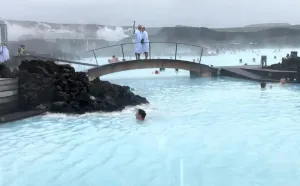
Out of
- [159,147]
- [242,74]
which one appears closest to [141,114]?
[159,147]

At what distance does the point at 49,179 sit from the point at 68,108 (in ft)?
17.0

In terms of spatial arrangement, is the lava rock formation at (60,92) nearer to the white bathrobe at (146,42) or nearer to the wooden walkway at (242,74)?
the white bathrobe at (146,42)

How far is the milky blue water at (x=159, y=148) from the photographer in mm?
5832

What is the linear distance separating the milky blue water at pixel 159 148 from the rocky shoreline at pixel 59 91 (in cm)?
51

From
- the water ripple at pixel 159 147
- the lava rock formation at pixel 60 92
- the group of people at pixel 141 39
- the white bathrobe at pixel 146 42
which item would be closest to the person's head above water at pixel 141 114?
the water ripple at pixel 159 147

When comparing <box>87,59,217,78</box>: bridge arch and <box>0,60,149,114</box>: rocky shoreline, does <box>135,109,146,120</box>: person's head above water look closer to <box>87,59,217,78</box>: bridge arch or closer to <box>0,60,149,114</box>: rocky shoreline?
<box>0,60,149,114</box>: rocky shoreline

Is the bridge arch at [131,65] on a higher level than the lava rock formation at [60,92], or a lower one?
higher

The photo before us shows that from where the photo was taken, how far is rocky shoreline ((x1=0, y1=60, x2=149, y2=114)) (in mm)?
10852

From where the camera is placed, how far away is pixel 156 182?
5.64 m

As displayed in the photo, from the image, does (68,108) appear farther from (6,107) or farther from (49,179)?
(49,179)

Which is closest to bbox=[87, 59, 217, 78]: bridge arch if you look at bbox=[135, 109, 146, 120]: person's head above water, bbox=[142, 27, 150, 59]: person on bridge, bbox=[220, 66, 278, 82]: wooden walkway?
bbox=[142, 27, 150, 59]: person on bridge

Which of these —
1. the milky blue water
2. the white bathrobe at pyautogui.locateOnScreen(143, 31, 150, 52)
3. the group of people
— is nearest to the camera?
the milky blue water

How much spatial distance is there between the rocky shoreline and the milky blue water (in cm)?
51

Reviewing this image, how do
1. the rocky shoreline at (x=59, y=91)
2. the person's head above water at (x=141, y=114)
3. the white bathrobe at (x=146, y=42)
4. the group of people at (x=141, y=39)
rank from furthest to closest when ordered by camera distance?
1. the white bathrobe at (x=146, y=42)
2. the group of people at (x=141, y=39)
3. the rocky shoreline at (x=59, y=91)
4. the person's head above water at (x=141, y=114)
